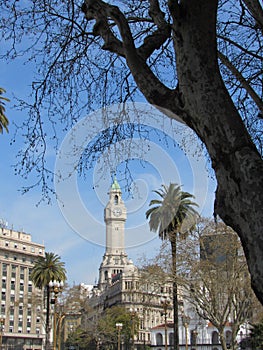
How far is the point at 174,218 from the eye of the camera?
3023cm

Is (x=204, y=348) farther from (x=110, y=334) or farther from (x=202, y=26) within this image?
(x=202, y=26)

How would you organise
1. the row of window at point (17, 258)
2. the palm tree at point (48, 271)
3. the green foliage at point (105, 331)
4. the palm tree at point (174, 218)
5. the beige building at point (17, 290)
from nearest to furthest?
the palm tree at point (174, 218)
the palm tree at point (48, 271)
the green foliage at point (105, 331)
the beige building at point (17, 290)
the row of window at point (17, 258)

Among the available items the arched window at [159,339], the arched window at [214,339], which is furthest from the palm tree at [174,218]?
the arched window at [159,339]

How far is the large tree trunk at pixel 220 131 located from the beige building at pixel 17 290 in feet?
246

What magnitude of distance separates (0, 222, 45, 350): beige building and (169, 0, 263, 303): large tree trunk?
7513cm

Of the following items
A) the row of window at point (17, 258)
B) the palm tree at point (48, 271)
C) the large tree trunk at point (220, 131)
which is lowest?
the large tree trunk at point (220, 131)

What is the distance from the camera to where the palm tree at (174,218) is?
2744 centimetres

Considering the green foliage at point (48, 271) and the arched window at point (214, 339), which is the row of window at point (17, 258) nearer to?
the green foliage at point (48, 271)

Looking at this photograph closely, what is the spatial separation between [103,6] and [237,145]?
2.29 meters

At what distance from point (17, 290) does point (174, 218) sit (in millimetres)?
57754

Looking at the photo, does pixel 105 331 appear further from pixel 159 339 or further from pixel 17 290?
pixel 17 290

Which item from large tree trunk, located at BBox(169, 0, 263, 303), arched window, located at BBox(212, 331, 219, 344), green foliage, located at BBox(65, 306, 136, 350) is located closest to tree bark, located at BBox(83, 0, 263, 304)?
large tree trunk, located at BBox(169, 0, 263, 303)

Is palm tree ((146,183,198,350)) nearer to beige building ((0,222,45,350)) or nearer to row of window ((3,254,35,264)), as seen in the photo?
beige building ((0,222,45,350))

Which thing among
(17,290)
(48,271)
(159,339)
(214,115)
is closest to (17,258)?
(17,290)
